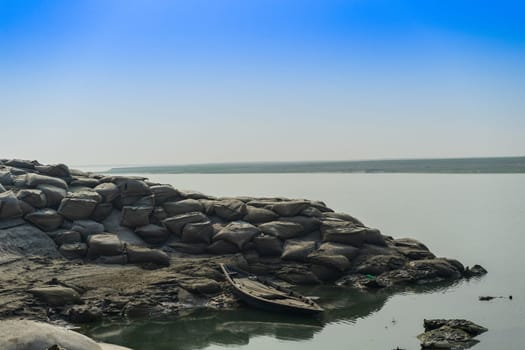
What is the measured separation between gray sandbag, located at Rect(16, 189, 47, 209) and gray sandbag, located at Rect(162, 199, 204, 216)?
160 inches

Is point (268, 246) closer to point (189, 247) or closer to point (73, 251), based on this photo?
point (189, 247)

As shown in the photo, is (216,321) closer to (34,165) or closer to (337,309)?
(337,309)

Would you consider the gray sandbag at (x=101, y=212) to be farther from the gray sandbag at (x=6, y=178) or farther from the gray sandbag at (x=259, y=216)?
the gray sandbag at (x=259, y=216)

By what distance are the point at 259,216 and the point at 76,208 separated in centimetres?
611

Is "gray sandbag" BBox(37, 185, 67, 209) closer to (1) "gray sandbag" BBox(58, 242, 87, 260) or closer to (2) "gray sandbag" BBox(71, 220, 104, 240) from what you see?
(2) "gray sandbag" BBox(71, 220, 104, 240)

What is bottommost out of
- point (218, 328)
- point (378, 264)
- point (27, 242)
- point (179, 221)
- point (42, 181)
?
point (218, 328)

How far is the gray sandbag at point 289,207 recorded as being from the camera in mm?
19547

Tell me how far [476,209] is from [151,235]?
3045cm

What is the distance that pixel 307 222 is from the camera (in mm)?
19312

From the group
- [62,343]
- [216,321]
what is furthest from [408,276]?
[62,343]

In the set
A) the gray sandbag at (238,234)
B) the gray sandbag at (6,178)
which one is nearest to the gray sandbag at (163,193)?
the gray sandbag at (238,234)

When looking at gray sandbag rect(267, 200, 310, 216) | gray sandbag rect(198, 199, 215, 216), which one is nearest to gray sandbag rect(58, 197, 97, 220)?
gray sandbag rect(198, 199, 215, 216)

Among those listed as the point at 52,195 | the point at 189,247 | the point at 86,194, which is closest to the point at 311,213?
the point at 189,247

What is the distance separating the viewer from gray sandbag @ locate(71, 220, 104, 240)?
57.8 ft
